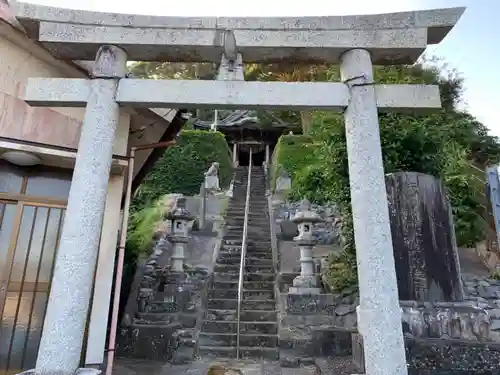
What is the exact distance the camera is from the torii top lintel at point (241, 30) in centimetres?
425

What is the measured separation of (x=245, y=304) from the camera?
763cm

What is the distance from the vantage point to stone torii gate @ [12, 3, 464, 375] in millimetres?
3834

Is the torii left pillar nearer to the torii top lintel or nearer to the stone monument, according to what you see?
the torii top lintel

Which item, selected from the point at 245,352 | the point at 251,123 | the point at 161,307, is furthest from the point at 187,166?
the point at 245,352

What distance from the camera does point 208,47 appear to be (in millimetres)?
4320

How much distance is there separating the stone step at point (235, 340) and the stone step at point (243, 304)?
81 centimetres

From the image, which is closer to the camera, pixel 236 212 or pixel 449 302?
pixel 449 302

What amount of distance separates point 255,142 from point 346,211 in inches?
759

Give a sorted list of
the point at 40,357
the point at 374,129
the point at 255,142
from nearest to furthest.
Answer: the point at 40,357
the point at 374,129
the point at 255,142

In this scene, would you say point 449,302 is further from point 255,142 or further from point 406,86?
point 255,142

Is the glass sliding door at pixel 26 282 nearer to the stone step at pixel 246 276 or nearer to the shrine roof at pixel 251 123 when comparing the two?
the stone step at pixel 246 276

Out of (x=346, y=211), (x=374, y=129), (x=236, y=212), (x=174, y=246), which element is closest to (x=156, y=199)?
(x=236, y=212)

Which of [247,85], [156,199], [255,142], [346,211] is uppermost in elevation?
[255,142]

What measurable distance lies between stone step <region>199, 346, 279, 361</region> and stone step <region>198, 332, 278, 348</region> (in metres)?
0.15
